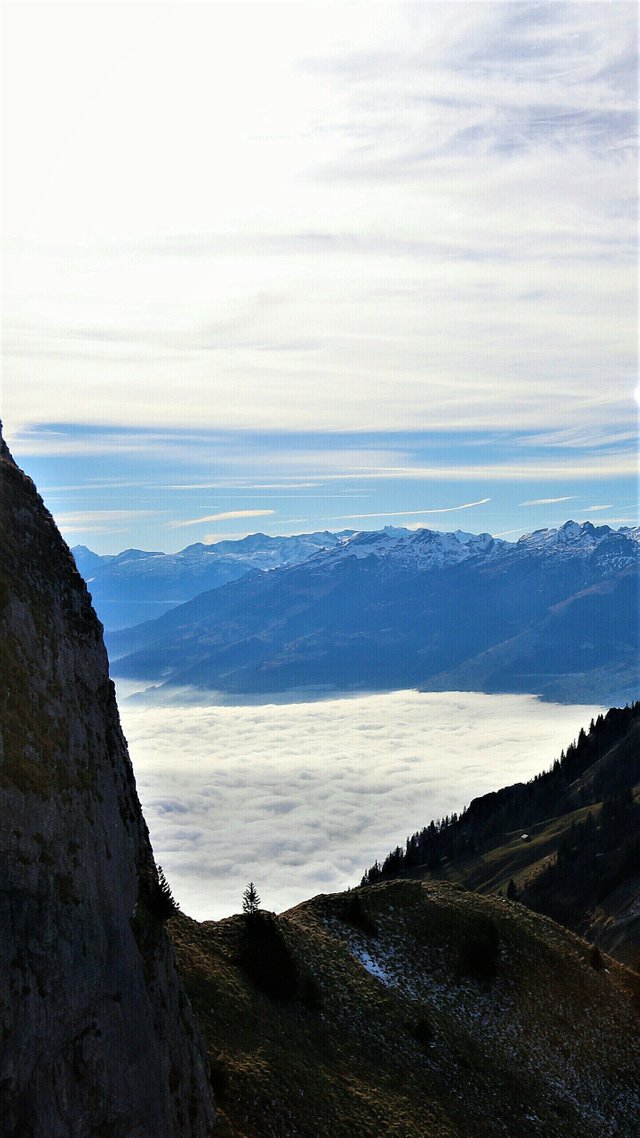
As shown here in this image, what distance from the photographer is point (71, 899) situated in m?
27.4

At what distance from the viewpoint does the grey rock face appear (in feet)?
82.5

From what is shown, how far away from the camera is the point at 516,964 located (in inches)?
2458

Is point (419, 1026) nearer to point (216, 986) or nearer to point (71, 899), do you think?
point (216, 986)

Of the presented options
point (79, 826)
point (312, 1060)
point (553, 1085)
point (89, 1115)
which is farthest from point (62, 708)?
point (553, 1085)

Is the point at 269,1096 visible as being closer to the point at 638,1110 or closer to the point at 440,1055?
the point at 440,1055

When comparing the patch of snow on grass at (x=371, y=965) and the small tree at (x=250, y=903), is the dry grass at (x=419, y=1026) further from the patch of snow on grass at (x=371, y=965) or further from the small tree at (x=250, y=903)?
the small tree at (x=250, y=903)

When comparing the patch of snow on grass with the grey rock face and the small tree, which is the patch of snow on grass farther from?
the grey rock face

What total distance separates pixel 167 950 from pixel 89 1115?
22.0 ft

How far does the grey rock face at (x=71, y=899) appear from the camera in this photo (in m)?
25.2

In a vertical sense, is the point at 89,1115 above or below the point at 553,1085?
above

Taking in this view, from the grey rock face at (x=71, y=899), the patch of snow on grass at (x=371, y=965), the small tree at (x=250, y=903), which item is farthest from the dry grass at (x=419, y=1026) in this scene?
the grey rock face at (x=71, y=899)

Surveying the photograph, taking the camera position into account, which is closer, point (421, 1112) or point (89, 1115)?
point (89, 1115)

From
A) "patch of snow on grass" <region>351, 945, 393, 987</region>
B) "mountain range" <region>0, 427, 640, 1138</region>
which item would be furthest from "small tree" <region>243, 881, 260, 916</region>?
"patch of snow on grass" <region>351, 945, 393, 987</region>

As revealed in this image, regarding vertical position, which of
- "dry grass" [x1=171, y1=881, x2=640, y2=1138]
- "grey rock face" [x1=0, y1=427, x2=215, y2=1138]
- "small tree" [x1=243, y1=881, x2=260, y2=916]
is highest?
"grey rock face" [x1=0, y1=427, x2=215, y2=1138]
